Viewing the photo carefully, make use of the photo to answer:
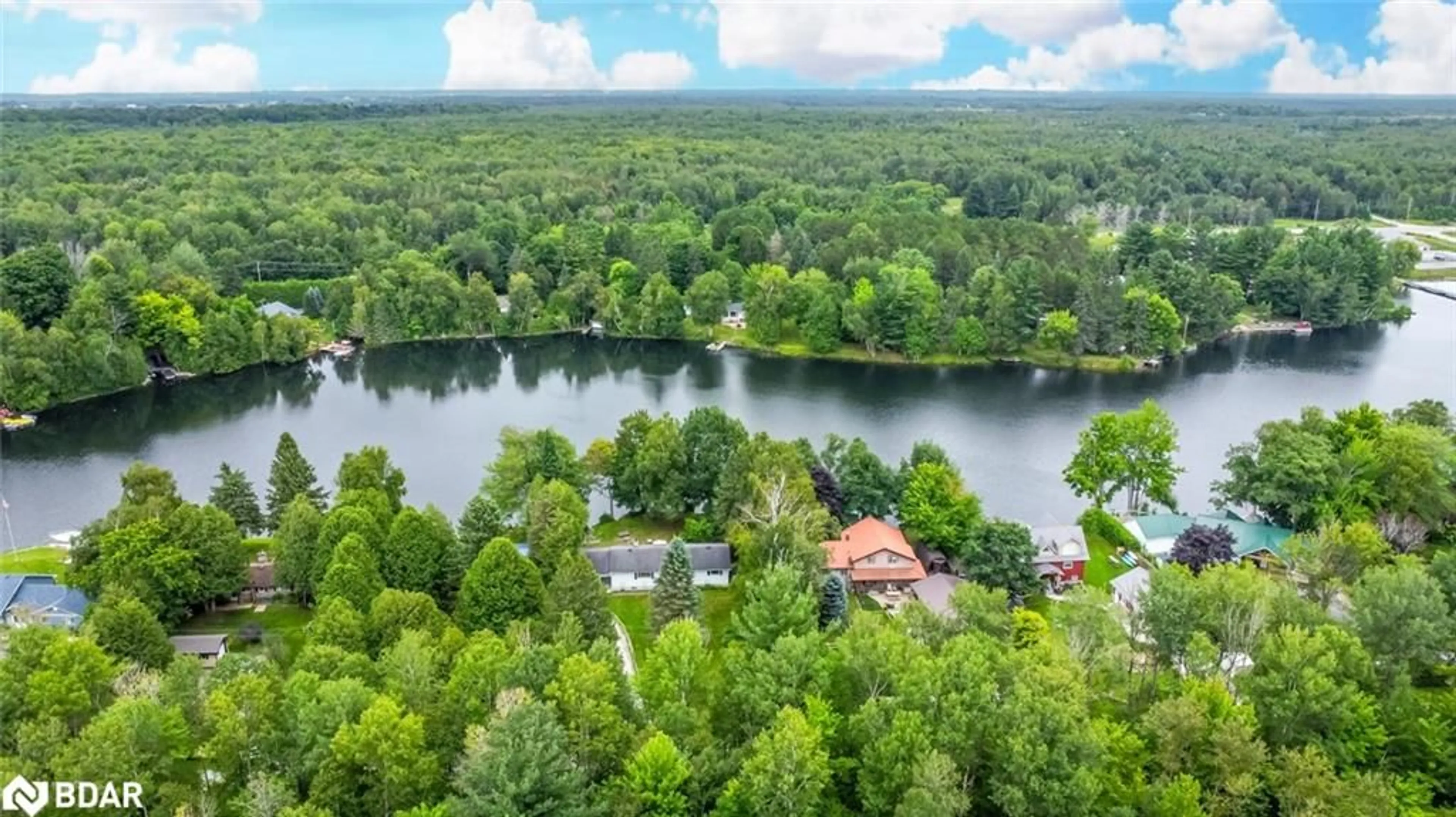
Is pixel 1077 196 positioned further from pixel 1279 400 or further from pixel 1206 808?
pixel 1206 808

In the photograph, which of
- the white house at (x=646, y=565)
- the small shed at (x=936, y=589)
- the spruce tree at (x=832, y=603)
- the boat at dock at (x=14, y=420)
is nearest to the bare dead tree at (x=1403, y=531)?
the small shed at (x=936, y=589)

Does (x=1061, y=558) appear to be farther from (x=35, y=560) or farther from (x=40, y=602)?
(x=35, y=560)

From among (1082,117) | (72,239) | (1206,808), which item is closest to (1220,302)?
(1206,808)

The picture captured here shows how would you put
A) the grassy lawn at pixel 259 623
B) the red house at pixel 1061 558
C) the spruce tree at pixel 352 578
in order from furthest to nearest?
the red house at pixel 1061 558 < the grassy lawn at pixel 259 623 < the spruce tree at pixel 352 578

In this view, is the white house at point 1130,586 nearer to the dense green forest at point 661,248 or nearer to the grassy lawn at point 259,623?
the grassy lawn at point 259,623

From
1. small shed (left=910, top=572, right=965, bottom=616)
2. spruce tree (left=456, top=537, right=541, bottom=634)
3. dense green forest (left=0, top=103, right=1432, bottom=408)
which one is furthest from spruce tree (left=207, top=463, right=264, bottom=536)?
dense green forest (left=0, top=103, right=1432, bottom=408)

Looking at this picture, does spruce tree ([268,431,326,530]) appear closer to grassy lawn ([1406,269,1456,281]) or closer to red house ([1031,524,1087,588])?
red house ([1031,524,1087,588])
